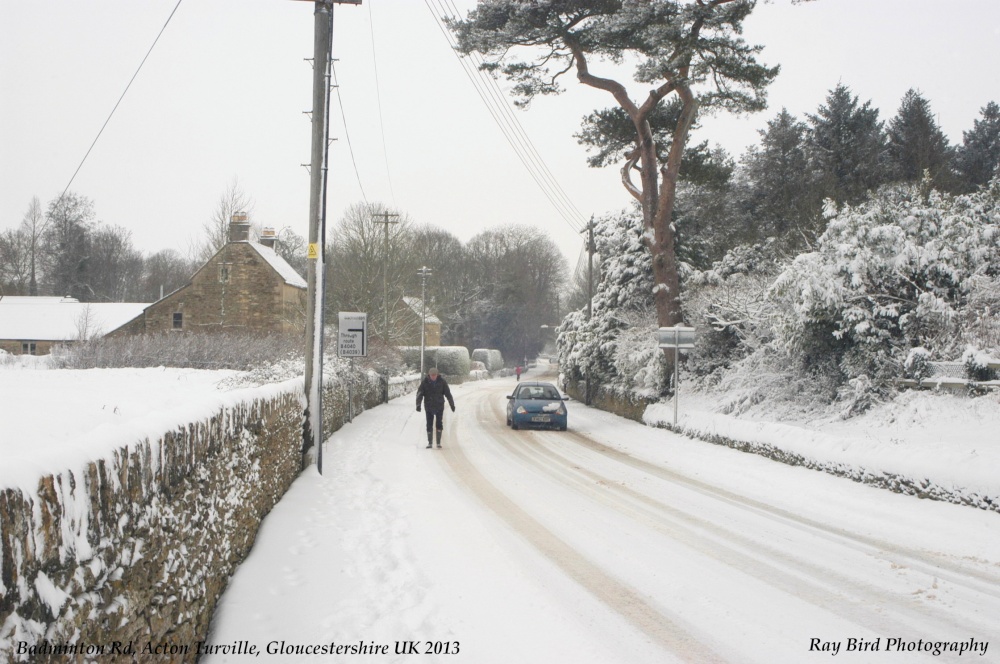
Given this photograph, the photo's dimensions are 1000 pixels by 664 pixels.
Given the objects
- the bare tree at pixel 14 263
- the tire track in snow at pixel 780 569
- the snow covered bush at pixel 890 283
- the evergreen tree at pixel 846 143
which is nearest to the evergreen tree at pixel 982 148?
the evergreen tree at pixel 846 143

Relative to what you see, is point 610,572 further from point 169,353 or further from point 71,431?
point 169,353

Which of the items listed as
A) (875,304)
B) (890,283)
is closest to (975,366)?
(875,304)

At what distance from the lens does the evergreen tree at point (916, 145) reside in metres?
34.4

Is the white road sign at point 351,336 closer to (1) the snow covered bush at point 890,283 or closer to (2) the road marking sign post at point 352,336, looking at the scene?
(2) the road marking sign post at point 352,336

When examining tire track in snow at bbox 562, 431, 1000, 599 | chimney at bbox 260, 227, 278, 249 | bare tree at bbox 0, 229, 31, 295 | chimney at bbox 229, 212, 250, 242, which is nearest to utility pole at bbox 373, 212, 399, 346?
chimney at bbox 229, 212, 250, 242

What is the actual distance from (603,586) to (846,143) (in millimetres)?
36325

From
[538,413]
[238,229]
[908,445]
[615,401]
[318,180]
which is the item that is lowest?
[615,401]

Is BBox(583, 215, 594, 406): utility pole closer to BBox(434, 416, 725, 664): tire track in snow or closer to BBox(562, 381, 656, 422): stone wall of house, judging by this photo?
BBox(562, 381, 656, 422): stone wall of house

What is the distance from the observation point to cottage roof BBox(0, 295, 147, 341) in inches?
1849

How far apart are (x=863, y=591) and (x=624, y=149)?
67.2 feet

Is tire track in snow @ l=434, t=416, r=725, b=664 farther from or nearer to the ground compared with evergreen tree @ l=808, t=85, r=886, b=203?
nearer to the ground

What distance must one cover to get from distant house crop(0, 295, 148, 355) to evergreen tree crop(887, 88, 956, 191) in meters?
45.7

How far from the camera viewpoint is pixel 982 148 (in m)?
42.2

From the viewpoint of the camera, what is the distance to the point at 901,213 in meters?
16.2
